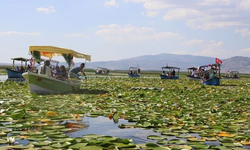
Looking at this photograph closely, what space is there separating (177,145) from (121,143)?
3.66ft

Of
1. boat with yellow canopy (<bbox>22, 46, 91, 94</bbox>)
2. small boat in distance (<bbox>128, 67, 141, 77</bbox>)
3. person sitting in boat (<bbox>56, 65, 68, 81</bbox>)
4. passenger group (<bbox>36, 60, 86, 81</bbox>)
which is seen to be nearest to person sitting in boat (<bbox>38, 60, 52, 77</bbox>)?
passenger group (<bbox>36, 60, 86, 81</bbox>)

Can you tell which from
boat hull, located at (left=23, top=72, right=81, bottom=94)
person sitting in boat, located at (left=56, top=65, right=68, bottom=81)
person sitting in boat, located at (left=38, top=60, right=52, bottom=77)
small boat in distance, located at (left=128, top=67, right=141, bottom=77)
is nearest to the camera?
boat hull, located at (left=23, top=72, right=81, bottom=94)

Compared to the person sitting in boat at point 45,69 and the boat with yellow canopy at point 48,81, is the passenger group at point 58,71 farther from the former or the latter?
the boat with yellow canopy at point 48,81

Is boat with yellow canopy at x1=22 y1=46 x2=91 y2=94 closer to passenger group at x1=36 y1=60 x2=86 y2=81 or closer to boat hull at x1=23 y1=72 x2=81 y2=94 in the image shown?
boat hull at x1=23 y1=72 x2=81 y2=94

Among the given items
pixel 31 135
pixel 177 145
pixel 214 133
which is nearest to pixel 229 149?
pixel 177 145

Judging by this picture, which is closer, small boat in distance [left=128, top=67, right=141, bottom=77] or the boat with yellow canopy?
the boat with yellow canopy

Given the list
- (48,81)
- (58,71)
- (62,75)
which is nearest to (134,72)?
(58,71)

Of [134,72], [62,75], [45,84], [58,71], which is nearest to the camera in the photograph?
[45,84]

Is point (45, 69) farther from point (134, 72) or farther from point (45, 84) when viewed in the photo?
point (134, 72)

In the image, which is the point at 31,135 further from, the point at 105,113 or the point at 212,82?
the point at 212,82

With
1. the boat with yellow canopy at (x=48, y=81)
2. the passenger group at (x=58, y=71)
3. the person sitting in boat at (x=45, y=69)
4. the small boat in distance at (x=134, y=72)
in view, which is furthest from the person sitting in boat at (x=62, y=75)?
the small boat in distance at (x=134, y=72)

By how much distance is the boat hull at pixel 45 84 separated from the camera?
54.4ft

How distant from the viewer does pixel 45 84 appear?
17.0 meters

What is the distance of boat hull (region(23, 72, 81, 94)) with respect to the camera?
1658 centimetres
